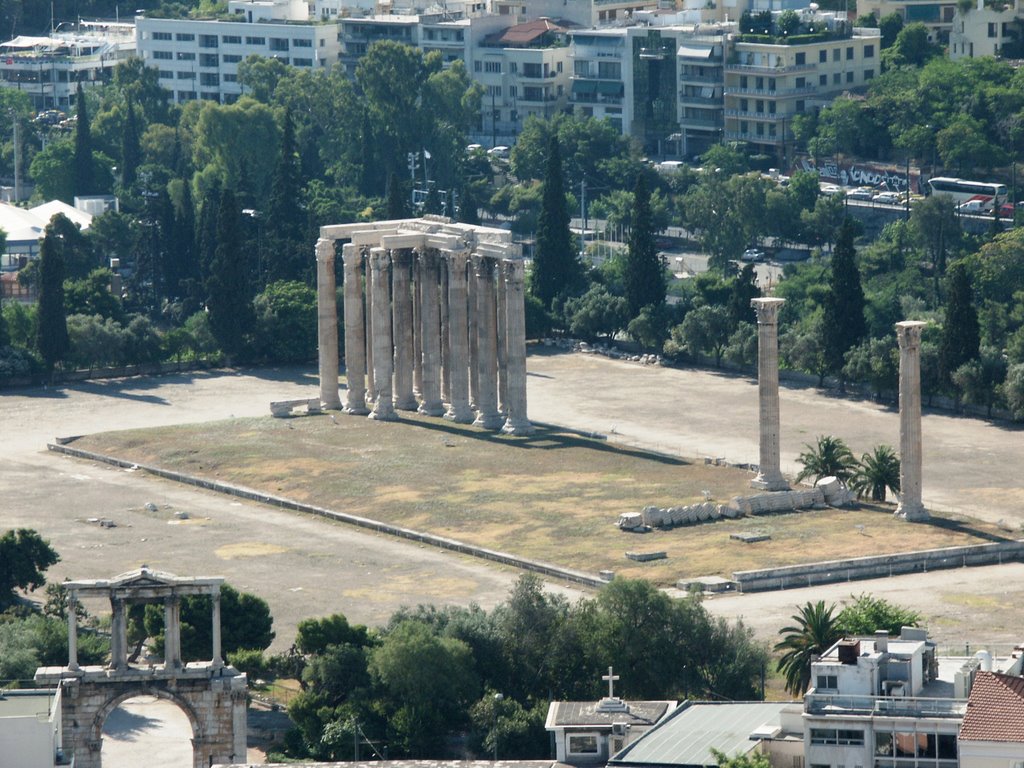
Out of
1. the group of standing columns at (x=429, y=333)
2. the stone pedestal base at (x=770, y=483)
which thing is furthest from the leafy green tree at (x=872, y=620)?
the group of standing columns at (x=429, y=333)

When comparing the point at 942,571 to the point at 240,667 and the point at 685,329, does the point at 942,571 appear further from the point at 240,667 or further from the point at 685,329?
the point at 685,329

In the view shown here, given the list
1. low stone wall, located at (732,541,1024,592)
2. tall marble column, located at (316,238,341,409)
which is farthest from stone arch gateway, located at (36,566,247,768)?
tall marble column, located at (316,238,341,409)

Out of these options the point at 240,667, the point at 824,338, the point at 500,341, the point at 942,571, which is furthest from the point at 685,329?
the point at 240,667

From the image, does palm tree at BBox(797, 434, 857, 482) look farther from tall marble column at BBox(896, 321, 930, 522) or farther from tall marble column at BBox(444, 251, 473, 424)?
tall marble column at BBox(444, 251, 473, 424)

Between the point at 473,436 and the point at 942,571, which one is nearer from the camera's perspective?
the point at 942,571

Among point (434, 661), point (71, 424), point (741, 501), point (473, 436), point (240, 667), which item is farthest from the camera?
point (71, 424)

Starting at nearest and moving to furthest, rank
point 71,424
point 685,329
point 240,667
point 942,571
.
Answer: point 240,667, point 942,571, point 71,424, point 685,329
